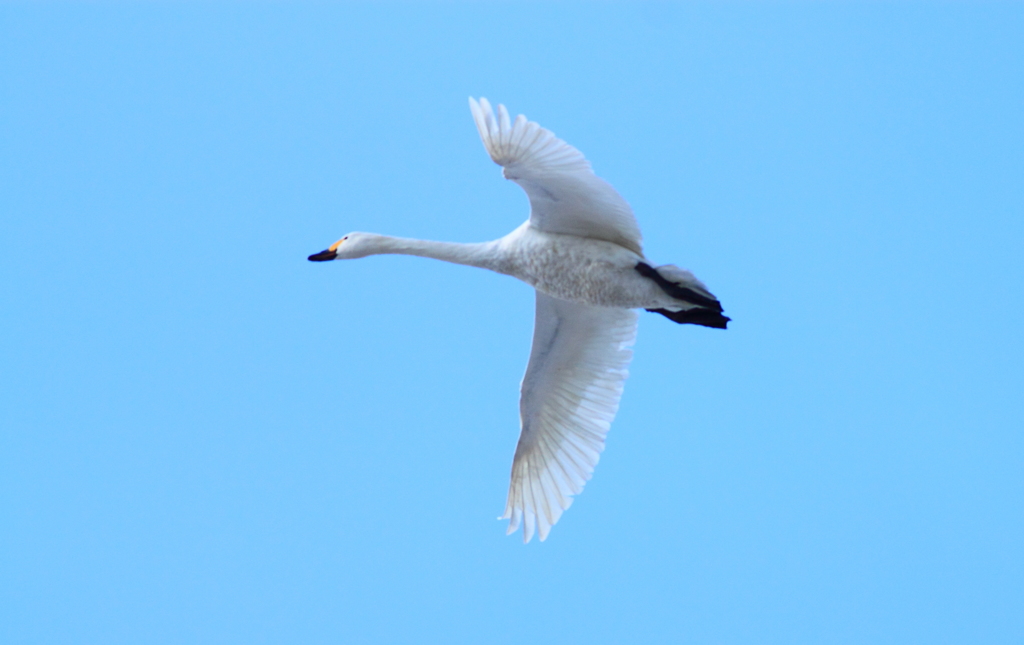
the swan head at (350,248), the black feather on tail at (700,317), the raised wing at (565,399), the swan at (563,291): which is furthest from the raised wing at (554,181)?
the swan head at (350,248)

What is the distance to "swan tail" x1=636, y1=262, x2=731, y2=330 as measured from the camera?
9.07m

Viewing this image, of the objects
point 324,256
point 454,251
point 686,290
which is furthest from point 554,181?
point 324,256

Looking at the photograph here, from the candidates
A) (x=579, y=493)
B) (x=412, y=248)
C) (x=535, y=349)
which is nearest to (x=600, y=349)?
(x=535, y=349)

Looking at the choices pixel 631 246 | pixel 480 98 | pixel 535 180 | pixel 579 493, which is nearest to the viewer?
pixel 480 98

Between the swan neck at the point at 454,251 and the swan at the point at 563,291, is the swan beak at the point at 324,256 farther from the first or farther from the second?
the swan neck at the point at 454,251

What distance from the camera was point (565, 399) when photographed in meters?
10.7

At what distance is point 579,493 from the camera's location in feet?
34.4

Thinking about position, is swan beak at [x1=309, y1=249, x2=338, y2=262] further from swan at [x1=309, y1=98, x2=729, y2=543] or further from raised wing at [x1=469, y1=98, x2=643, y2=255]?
raised wing at [x1=469, y1=98, x2=643, y2=255]

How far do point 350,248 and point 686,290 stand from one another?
113 inches

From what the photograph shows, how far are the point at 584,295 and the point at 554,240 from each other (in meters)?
0.48

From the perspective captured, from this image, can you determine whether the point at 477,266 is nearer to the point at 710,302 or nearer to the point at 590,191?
the point at 590,191

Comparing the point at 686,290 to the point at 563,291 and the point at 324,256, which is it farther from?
the point at 324,256

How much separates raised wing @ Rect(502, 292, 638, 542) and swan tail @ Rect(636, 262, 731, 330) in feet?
3.72

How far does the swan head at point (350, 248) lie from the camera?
1004 centimetres
